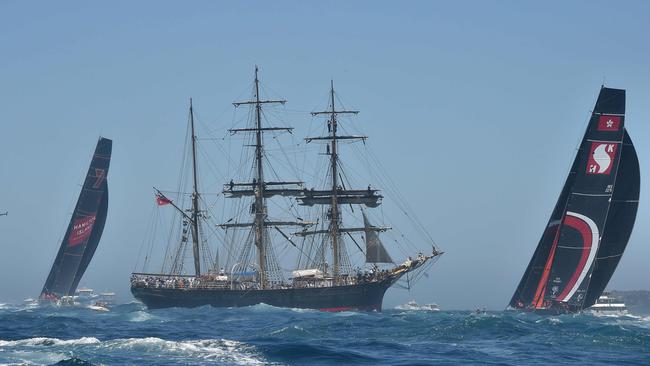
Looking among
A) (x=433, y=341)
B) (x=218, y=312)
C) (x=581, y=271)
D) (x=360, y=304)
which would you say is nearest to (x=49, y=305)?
(x=218, y=312)

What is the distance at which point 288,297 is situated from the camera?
11775cm

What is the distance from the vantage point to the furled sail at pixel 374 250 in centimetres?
11930

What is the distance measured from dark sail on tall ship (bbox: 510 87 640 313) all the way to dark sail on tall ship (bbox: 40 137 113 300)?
2553 inches

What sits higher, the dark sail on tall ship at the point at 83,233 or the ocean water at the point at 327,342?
the dark sail on tall ship at the point at 83,233

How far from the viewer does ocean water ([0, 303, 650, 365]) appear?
172 feet

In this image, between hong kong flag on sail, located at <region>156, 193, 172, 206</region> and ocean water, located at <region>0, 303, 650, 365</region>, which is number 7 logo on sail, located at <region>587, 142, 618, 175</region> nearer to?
ocean water, located at <region>0, 303, 650, 365</region>

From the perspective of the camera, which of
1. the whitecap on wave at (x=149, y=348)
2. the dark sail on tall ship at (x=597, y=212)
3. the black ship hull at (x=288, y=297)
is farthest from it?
the black ship hull at (x=288, y=297)

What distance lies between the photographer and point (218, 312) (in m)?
107

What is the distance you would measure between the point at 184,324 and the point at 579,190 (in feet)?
125

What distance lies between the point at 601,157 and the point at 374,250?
118 ft

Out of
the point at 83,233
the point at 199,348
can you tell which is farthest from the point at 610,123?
the point at 83,233

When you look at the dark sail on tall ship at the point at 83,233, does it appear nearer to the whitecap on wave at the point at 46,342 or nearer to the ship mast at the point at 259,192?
the ship mast at the point at 259,192

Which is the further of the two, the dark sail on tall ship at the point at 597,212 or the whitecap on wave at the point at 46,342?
the dark sail on tall ship at the point at 597,212

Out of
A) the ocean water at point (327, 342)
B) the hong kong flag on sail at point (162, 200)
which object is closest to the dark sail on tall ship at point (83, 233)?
the hong kong flag on sail at point (162, 200)
